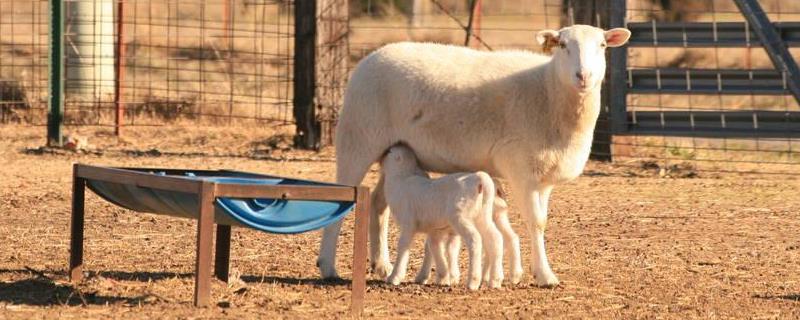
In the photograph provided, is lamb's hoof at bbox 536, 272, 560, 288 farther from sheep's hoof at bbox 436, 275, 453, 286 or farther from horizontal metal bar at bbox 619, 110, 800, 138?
horizontal metal bar at bbox 619, 110, 800, 138

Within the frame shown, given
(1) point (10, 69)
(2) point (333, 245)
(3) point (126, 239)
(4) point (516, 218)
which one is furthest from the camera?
(1) point (10, 69)

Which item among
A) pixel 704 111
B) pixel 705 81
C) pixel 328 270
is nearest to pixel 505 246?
pixel 328 270

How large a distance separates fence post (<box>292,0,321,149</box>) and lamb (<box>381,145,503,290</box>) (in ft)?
22.0

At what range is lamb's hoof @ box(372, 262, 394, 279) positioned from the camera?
27.0ft

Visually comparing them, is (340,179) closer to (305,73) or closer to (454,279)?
(454,279)

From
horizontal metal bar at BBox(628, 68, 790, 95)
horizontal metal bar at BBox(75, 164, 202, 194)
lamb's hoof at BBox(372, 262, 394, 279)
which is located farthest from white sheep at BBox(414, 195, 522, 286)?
horizontal metal bar at BBox(628, 68, 790, 95)

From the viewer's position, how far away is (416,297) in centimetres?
747

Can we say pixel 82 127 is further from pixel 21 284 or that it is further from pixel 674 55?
pixel 674 55

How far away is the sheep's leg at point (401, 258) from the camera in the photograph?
7637mm

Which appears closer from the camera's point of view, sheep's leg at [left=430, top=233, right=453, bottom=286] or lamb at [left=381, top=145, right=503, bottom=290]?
lamb at [left=381, top=145, right=503, bottom=290]

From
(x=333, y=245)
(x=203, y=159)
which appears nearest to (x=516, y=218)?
(x=333, y=245)

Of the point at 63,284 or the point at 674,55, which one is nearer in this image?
the point at 63,284

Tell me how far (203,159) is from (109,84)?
336 centimetres

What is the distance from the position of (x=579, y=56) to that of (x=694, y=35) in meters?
6.58
